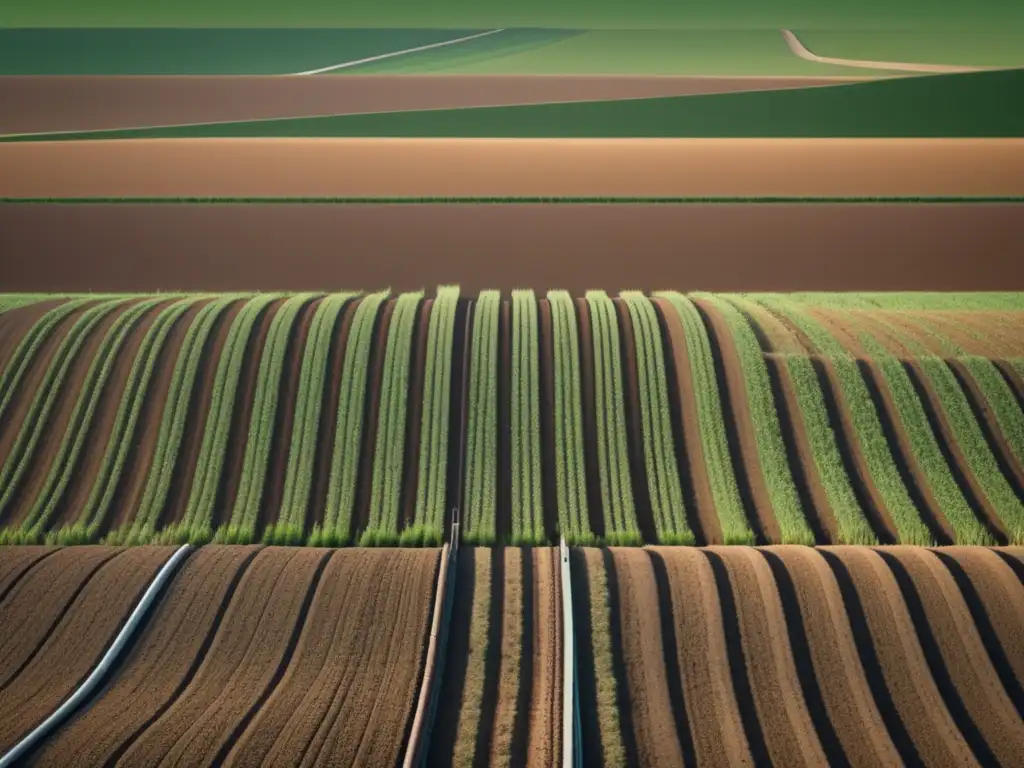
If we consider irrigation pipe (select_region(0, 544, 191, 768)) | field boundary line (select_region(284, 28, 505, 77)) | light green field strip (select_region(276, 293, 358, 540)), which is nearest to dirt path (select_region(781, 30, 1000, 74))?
field boundary line (select_region(284, 28, 505, 77))

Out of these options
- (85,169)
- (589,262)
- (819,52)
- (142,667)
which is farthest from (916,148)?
(142,667)

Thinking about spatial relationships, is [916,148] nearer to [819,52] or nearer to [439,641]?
[819,52]

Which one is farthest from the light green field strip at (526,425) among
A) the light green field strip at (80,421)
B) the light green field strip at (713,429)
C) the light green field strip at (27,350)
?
the light green field strip at (27,350)

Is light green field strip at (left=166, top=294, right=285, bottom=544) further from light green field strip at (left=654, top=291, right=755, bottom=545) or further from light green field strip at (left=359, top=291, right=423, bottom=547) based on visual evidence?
light green field strip at (left=654, top=291, right=755, bottom=545)

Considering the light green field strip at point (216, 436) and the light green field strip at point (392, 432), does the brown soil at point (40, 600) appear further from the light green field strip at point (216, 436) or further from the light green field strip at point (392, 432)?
the light green field strip at point (392, 432)

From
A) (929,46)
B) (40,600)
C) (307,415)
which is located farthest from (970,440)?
(929,46)

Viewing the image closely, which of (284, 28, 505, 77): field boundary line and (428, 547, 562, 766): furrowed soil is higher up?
(284, 28, 505, 77): field boundary line

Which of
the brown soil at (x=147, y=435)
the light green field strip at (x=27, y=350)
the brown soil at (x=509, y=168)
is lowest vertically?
the brown soil at (x=147, y=435)
